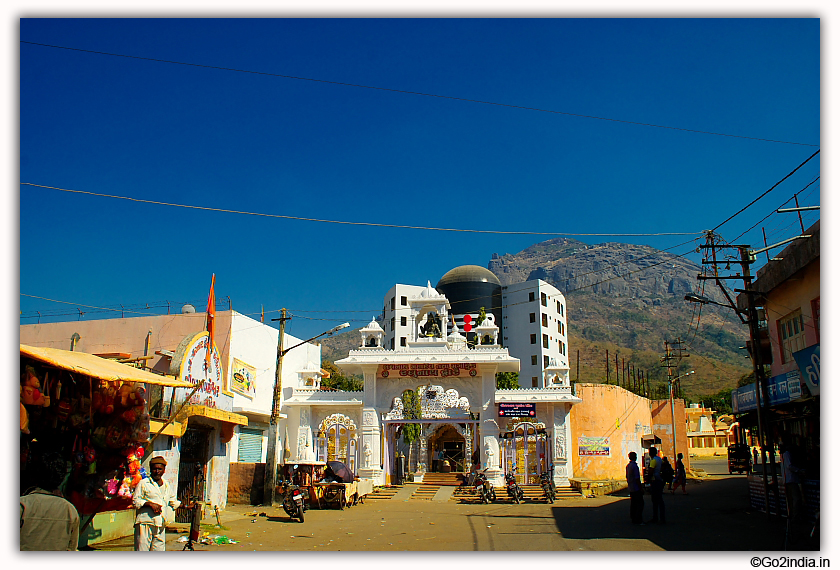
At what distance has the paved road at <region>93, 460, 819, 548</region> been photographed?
1038cm

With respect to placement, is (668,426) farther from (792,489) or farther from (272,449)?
(792,489)

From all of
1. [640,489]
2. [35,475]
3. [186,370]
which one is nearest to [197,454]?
[186,370]

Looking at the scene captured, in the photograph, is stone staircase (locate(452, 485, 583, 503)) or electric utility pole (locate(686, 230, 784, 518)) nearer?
electric utility pole (locate(686, 230, 784, 518))

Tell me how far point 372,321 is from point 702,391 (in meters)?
78.7

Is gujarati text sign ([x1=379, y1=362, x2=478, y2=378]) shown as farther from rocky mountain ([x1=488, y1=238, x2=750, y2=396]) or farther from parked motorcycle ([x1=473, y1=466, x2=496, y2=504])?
rocky mountain ([x1=488, y1=238, x2=750, y2=396])

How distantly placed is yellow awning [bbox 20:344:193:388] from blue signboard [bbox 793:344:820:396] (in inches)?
453

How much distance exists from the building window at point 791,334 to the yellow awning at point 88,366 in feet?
44.0

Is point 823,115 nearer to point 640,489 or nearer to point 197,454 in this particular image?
point 640,489

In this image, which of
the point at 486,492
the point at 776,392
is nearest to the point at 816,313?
the point at 776,392

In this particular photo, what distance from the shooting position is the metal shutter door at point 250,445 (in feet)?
74.6

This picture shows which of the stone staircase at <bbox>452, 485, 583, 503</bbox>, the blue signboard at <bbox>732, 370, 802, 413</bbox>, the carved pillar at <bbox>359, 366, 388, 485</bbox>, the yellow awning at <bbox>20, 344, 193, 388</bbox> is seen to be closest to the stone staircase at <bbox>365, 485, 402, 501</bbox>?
the carved pillar at <bbox>359, 366, 388, 485</bbox>

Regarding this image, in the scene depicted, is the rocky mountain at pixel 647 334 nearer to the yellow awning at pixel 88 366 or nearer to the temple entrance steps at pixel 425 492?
the temple entrance steps at pixel 425 492

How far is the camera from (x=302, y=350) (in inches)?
1249

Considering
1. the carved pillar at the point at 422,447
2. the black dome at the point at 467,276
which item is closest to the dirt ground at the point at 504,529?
the carved pillar at the point at 422,447
